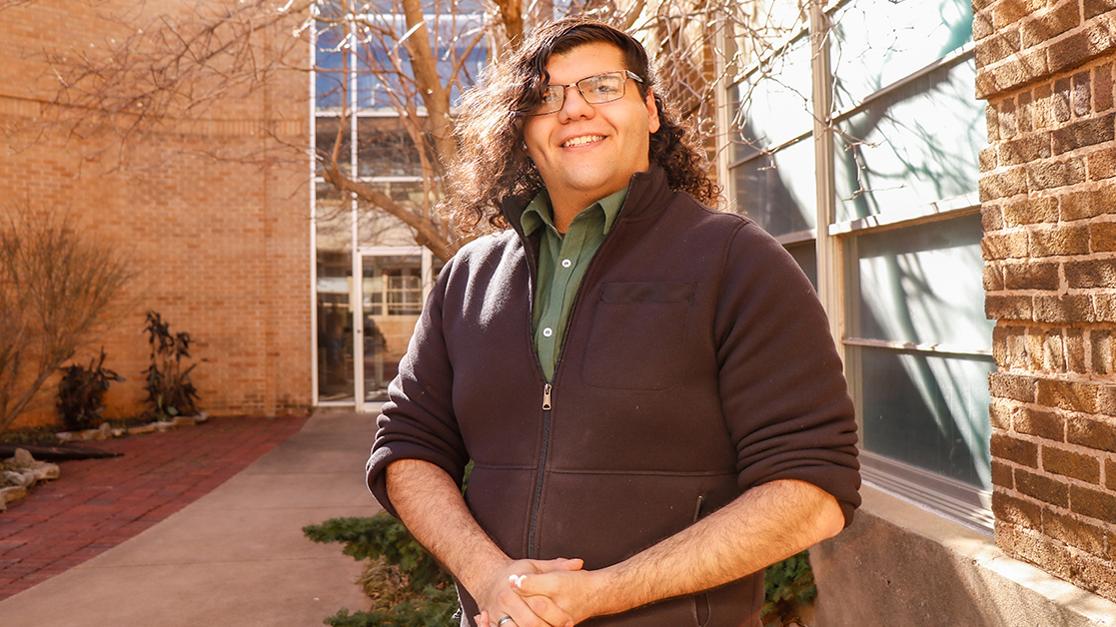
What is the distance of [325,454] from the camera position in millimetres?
11633

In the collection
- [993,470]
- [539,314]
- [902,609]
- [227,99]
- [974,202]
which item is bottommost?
[902,609]

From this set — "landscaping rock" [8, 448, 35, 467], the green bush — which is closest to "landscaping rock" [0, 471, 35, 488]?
"landscaping rock" [8, 448, 35, 467]

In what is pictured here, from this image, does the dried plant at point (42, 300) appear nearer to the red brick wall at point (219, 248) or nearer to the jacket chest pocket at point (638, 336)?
the red brick wall at point (219, 248)

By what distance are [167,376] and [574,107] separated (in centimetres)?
1462

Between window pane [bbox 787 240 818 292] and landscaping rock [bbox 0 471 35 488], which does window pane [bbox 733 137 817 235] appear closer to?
window pane [bbox 787 240 818 292]

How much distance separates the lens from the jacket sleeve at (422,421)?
2.01 m

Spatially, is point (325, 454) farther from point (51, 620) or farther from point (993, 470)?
point (993, 470)

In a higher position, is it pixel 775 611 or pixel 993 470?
pixel 993 470

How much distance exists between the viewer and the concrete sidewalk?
543 centimetres

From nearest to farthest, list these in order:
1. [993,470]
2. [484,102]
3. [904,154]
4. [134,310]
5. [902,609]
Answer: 1. [484,102]
2. [993,470]
3. [902,609]
4. [904,154]
5. [134,310]

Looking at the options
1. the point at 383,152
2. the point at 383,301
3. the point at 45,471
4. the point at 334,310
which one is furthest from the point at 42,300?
the point at 383,152

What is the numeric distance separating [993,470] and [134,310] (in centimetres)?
1478

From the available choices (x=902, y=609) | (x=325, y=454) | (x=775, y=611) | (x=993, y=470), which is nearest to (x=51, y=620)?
(x=775, y=611)

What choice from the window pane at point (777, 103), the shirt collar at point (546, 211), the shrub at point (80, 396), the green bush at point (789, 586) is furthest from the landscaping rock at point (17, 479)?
the shirt collar at point (546, 211)
